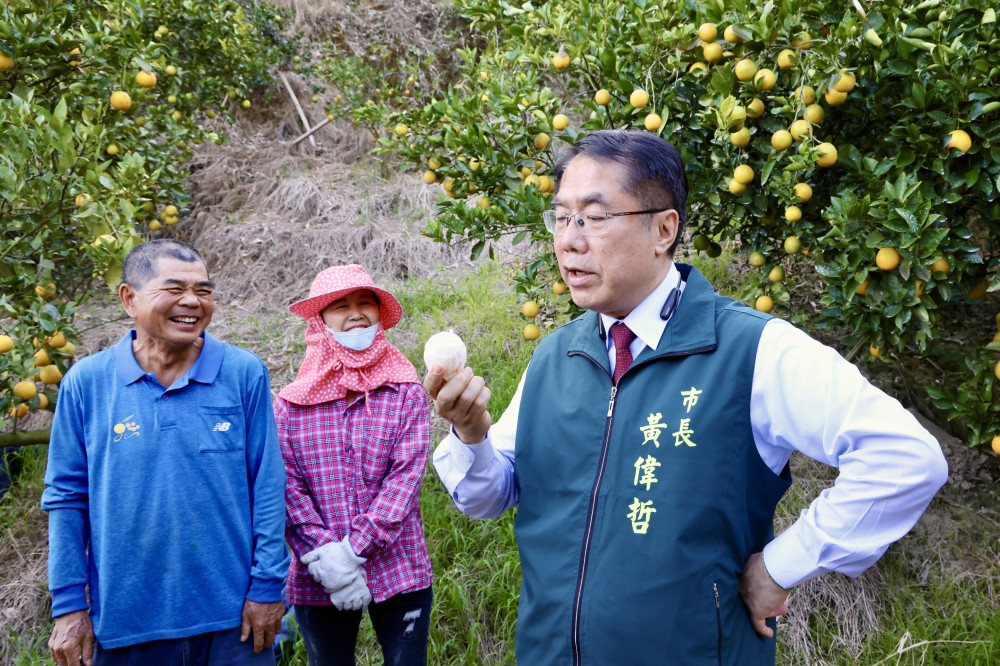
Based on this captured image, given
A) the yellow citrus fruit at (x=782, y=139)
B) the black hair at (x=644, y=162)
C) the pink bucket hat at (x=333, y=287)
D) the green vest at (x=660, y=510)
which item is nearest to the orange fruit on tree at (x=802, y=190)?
the yellow citrus fruit at (x=782, y=139)

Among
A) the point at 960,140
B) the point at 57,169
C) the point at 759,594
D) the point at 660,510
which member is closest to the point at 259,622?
the point at 660,510

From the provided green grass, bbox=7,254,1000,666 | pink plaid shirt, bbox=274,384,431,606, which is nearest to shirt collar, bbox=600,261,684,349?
pink plaid shirt, bbox=274,384,431,606

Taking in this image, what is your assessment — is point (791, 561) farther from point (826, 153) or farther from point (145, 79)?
point (145, 79)

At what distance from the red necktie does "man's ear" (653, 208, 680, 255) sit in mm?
188

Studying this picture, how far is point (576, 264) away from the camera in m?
1.58

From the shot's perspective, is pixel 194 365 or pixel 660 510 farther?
pixel 194 365

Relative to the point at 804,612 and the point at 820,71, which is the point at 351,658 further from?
the point at 820,71

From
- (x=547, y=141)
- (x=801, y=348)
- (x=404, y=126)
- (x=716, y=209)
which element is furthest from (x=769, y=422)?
(x=404, y=126)

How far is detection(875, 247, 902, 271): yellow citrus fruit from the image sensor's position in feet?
7.75

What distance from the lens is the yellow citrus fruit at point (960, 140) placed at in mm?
2293

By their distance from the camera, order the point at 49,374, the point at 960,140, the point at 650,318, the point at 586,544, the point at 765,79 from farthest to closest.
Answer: the point at 49,374 → the point at 765,79 → the point at 960,140 → the point at 650,318 → the point at 586,544

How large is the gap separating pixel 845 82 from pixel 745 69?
0.32 m

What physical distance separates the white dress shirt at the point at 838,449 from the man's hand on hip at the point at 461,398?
52cm

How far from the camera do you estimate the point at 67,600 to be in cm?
194
